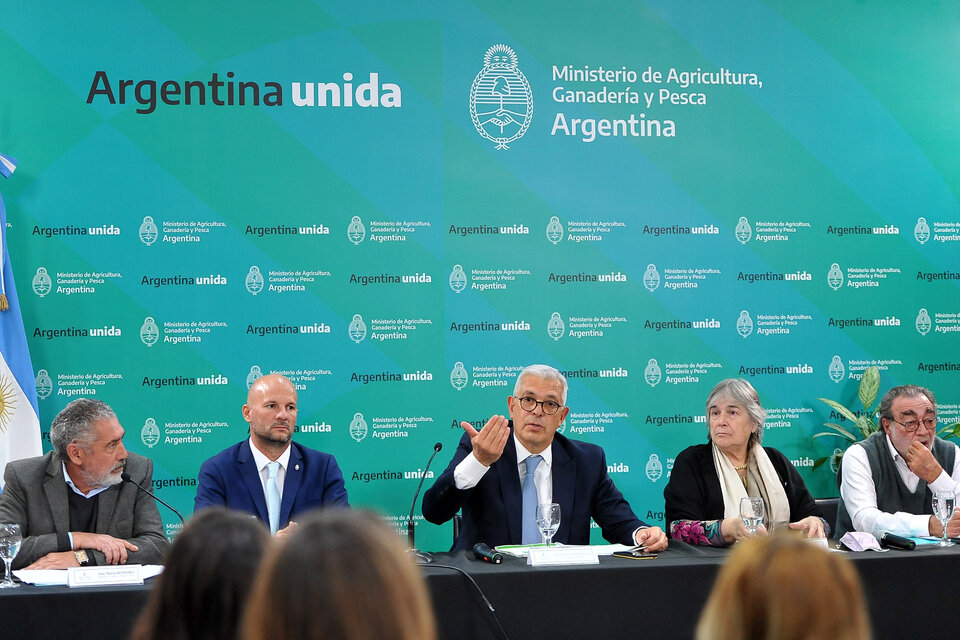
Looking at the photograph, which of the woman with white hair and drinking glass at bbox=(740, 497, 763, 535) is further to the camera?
the woman with white hair

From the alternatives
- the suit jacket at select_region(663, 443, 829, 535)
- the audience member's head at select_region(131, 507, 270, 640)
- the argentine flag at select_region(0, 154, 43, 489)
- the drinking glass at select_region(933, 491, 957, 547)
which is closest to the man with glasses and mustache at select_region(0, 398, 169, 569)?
the argentine flag at select_region(0, 154, 43, 489)

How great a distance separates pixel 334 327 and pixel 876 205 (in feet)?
10.9

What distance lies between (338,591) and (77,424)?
110 inches

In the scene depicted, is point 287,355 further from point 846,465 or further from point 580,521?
point 846,465

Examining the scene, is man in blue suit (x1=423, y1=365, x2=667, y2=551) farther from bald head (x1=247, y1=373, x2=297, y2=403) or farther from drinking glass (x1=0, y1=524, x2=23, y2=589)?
drinking glass (x1=0, y1=524, x2=23, y2=589)

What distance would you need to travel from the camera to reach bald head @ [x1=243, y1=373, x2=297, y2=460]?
3.77 m

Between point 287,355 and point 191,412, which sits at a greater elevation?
point 287,355

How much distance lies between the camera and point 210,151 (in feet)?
15.8

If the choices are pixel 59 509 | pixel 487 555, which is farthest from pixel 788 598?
pixel 59 509

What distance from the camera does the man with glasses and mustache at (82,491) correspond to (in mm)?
3354

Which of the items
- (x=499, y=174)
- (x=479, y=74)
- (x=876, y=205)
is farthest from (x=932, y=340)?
(x=479, y=74)

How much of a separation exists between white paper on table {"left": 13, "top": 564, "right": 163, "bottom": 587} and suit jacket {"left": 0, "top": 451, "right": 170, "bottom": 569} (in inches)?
19.6

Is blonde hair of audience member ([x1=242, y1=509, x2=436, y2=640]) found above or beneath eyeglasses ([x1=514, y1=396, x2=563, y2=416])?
beneath

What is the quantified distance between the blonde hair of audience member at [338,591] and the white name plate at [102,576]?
1764 millimetres
